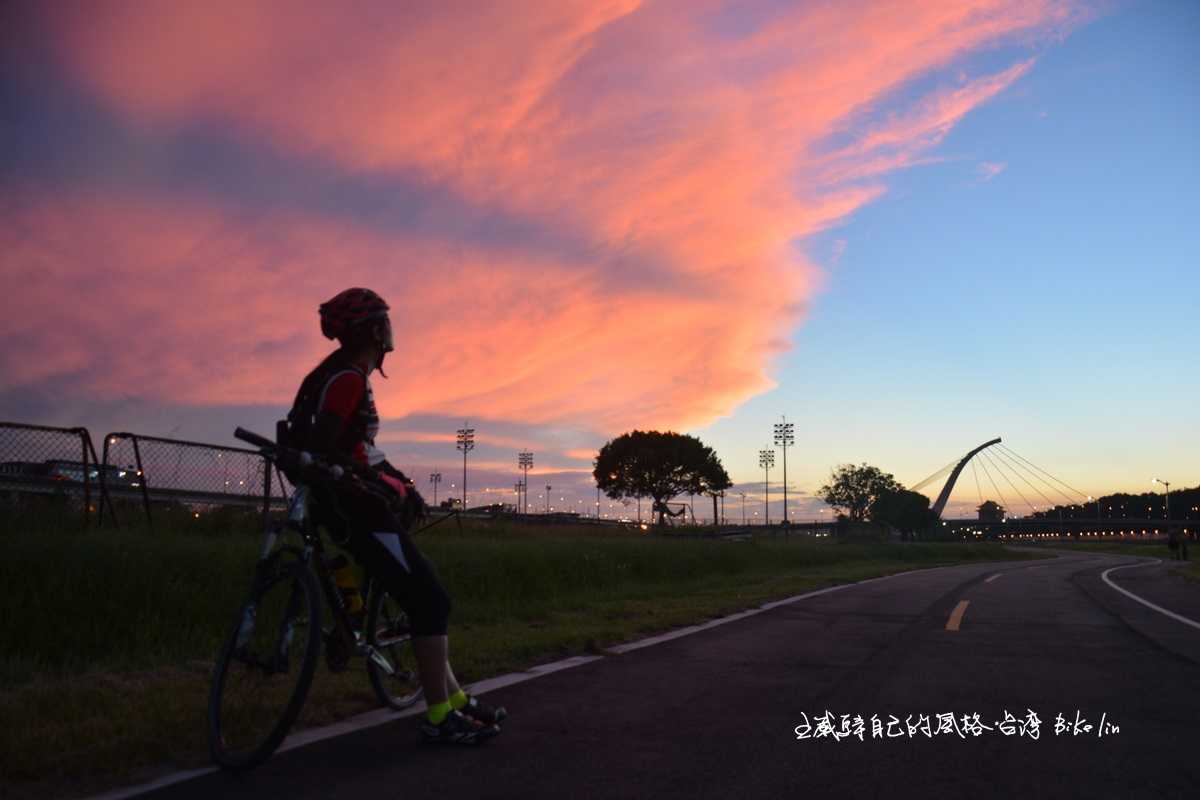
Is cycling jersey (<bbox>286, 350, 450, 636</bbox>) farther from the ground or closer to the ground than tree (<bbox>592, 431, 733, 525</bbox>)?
closer to the ground

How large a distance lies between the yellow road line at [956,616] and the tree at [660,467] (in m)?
77.6

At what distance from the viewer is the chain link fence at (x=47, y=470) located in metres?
10.0

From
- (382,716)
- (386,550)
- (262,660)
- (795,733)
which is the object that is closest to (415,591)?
(386,550)

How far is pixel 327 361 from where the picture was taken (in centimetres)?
402

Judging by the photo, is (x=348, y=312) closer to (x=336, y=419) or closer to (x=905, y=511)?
(x=336, y=419)

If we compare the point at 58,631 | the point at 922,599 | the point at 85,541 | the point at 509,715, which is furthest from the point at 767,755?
the point at 922,599

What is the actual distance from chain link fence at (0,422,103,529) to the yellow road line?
9664mm

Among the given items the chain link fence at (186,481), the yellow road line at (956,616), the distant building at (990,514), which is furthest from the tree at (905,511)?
the chain link fence at (186,481)

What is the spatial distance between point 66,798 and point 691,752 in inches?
99.3

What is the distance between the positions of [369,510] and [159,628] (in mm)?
4484

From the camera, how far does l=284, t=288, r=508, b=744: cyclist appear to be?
391cm

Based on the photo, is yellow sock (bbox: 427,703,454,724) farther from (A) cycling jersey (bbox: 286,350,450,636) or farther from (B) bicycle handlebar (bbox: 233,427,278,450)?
(B) bicycle handlebar (bbox: 233,427,278,450)

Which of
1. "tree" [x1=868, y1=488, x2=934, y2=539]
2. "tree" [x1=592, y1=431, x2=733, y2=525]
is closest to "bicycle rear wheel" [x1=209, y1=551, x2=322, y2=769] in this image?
"tree" [x1=592, y1=431, x2=733, y2=525]

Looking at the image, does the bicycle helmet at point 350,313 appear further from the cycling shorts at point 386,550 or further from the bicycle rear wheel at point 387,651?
the bicycle rear wheel at point 387,651
